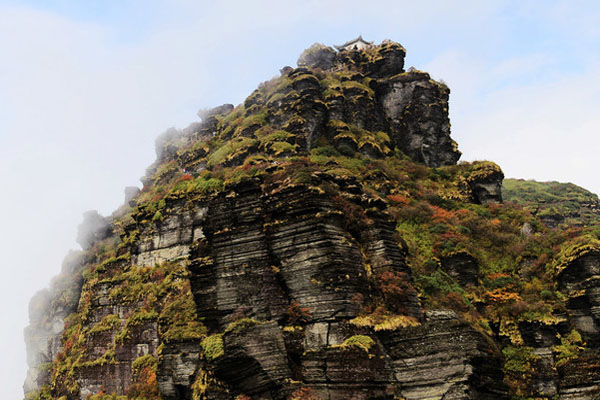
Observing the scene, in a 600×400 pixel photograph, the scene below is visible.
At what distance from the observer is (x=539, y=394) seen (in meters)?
23.8

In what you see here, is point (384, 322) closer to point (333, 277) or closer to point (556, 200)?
point (333, 277)

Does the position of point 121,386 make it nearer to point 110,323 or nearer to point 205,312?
point 110,323

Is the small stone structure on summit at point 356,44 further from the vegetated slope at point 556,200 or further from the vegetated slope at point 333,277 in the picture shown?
the vegetated slope at point 556,200

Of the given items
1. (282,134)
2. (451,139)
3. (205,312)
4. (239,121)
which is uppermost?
(239,121)

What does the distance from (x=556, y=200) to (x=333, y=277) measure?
8968cm

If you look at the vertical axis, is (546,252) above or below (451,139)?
below

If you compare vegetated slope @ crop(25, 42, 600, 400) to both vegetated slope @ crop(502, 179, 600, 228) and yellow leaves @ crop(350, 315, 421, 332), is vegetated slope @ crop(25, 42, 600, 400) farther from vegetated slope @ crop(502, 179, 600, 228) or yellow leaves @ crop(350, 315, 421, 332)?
vegetated slope @ crop(502, 179, 600, 228)

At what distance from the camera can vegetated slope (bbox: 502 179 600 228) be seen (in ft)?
252

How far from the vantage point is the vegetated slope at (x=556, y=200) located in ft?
252

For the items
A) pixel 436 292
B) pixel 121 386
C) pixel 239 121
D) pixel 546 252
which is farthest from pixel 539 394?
pixel 239 121

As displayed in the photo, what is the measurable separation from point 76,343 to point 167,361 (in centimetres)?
2243

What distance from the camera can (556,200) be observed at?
89.3 m

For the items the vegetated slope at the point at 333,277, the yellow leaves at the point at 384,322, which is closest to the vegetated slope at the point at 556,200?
the vegetated slope at the point at 333,277

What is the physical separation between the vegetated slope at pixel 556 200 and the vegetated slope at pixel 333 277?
1344 inches
